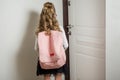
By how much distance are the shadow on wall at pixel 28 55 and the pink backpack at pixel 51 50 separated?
444 mm

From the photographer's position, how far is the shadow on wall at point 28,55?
250 cm

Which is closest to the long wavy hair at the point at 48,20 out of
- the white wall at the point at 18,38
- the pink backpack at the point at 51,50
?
the pink backpack at the point at 51,50

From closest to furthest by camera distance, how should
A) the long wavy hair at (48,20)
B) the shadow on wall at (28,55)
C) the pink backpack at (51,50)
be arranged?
1. the pink backpack at (51,50)
2. the long wavy hair at (48,20)
3. the shadow on wall at (28,55)

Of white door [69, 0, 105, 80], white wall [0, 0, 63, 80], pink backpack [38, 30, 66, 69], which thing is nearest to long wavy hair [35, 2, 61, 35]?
pink backpack [38, 30, 66, 69]

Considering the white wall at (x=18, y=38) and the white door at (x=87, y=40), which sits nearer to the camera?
the white wall at (x=18, y=38)

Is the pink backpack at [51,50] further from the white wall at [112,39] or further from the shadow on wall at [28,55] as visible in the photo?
the white wall at [112,39]

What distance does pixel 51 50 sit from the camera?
216cm

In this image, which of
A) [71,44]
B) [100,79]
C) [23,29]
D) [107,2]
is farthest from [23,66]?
[107,2]

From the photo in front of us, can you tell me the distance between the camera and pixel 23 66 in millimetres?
2533

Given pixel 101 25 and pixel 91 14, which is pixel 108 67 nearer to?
pixel 101 25

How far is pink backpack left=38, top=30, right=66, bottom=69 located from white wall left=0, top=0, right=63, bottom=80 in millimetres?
428

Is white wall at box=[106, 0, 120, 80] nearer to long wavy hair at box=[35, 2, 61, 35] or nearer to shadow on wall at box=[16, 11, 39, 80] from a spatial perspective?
long wavy hair at box=[35, 2, 61, 35]

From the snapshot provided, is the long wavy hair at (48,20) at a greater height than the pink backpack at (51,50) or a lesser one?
greater

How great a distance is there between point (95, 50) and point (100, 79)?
0.41 m
